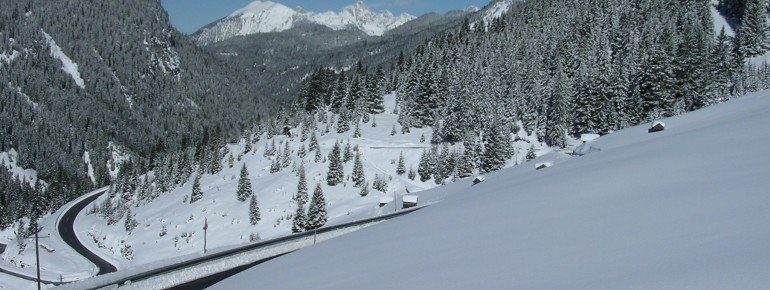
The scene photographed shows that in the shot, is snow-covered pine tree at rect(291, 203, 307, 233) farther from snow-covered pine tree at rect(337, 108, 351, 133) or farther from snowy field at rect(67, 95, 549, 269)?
snow-covered pine tree at rect(337, 108, 351, 133)

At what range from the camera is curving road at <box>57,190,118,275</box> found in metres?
77.1

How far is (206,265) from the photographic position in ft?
89.8

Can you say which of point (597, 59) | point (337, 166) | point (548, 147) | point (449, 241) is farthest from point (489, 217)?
point (597, 59)

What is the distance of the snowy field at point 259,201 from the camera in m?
68.2

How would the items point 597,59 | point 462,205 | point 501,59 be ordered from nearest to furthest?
1. point 462,205
2. point 597,59
3. point 501,59

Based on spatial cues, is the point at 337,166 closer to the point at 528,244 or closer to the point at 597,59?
the point at 597,59

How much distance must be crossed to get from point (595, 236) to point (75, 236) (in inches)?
4216

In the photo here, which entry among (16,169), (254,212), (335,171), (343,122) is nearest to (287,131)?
(343,122)

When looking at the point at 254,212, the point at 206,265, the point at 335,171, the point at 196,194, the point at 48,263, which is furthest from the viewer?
the point at 196,194

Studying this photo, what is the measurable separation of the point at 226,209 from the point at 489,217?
217 ft

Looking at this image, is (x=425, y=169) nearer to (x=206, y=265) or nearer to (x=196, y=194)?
(x=196, y=194)

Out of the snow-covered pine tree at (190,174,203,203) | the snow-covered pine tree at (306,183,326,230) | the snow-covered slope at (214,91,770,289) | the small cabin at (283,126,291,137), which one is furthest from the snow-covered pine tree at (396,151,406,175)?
the snow-covered slope at (214,91,770,289)

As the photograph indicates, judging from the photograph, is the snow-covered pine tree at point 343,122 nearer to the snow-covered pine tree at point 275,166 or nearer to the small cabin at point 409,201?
the snow-covered pine tree at point 275,166

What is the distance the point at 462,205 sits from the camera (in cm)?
1850
